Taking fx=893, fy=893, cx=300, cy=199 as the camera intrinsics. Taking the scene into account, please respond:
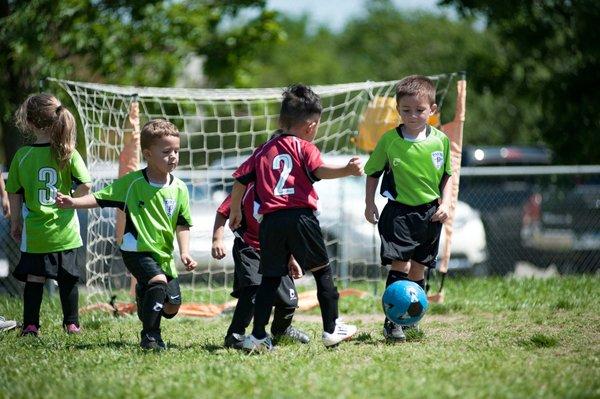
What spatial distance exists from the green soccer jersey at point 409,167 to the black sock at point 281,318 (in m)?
1.10

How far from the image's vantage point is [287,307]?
6449mm

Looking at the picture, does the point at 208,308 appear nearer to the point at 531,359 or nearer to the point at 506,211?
the point at 531,359

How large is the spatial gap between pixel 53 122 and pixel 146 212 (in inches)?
50.2

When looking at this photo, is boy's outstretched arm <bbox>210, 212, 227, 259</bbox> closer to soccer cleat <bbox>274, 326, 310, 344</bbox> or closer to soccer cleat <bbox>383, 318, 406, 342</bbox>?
soccer cleat <bbox>274, 326, 310, 344</bbox>

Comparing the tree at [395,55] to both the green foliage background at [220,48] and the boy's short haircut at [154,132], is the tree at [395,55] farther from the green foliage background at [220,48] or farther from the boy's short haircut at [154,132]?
the boy's short haircut at [154,132]

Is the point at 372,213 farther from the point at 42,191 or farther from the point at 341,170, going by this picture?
the point at 42,191

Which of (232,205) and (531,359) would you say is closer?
(531,359)

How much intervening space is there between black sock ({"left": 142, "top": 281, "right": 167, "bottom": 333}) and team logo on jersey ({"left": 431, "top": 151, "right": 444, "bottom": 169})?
83.1 inches

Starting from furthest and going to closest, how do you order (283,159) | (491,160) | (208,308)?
(491,160) < (208,308) < (283,159)

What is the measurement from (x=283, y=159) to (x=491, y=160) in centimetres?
1062

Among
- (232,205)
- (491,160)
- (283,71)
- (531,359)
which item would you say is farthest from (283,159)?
(283,71)

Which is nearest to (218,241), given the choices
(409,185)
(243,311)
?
(243,311)

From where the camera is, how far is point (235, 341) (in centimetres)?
614

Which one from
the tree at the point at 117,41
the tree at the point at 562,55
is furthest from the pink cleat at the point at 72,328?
the tree at the point at 562,55
